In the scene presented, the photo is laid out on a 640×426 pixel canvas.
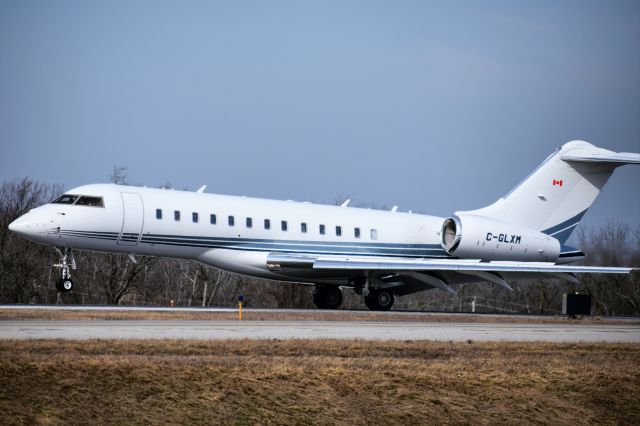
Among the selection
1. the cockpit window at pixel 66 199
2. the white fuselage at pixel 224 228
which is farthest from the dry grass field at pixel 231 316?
the cockpit window at pixel 66 199

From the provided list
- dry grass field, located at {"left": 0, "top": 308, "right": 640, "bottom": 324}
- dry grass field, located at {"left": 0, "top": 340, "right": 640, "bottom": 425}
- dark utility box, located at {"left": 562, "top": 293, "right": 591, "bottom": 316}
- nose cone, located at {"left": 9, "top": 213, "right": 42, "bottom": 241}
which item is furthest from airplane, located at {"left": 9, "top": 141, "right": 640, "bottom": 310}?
dry grass field, located at {"left": 0, "top": 340, "right": 640, "bottom": 425}

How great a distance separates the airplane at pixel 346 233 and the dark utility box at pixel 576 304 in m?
1.49

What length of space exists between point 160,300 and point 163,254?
55.5 feet

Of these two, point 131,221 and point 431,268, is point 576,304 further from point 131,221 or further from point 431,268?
point 131,221

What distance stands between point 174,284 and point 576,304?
23.3 m

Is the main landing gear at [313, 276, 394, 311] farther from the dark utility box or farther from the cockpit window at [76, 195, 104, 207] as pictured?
the cockpit window at [76, 195, 104, 207]

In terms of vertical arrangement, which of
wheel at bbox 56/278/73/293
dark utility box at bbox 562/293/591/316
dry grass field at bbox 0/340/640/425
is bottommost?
dry grass field at bbox 0/340/640/425

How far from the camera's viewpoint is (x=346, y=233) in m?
38.1

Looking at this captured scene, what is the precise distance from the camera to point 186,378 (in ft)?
50.1

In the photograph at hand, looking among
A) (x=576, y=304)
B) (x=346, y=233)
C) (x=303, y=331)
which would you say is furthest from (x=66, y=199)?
(x=576, y=304)

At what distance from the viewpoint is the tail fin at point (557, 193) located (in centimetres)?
4012

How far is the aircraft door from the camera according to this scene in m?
32.8

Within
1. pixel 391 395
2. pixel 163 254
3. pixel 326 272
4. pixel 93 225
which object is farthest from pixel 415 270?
pixel 391 395

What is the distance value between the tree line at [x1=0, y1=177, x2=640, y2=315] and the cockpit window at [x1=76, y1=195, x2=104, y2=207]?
12.1m
